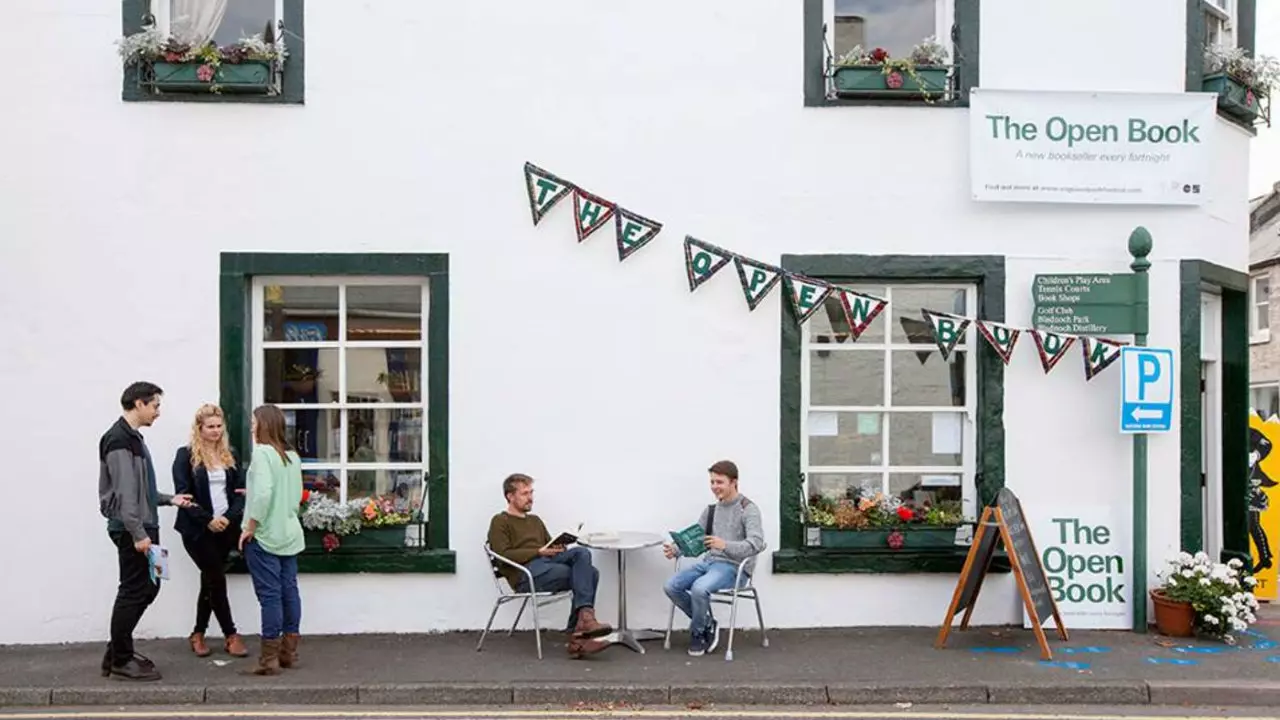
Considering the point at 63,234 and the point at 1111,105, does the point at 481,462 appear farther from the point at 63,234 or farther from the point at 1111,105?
the point at 1111,105

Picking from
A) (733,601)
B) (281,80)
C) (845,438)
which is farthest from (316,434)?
(845,438)

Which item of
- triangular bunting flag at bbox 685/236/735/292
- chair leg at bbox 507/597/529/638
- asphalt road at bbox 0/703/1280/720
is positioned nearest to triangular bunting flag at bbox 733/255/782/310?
triangular bunting flag at bbox 685/236/735/292

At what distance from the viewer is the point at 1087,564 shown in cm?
873

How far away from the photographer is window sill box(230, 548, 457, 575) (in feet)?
28.2

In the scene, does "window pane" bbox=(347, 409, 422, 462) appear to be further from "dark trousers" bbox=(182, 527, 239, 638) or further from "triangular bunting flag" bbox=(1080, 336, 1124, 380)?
"triangular bunting flag" bbox=(1080, 336, 1124, 380)

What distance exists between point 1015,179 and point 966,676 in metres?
3.81

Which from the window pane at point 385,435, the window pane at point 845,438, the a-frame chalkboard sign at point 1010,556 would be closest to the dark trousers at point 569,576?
the window pane at point 385,435

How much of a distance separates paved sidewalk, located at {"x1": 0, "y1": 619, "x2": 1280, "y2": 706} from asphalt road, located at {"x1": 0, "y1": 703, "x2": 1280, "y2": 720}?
102 millimetres

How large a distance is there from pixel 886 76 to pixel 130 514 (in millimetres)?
6224

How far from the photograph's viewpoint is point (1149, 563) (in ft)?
29.1

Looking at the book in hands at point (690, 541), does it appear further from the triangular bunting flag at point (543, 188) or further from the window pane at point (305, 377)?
the window pane at point (305, 377)

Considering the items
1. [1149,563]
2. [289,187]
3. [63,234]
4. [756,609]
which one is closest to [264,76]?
[289,187]

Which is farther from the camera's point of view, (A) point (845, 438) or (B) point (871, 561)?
(A) point (845, 438)

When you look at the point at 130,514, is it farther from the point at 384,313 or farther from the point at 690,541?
the point at 690,541
